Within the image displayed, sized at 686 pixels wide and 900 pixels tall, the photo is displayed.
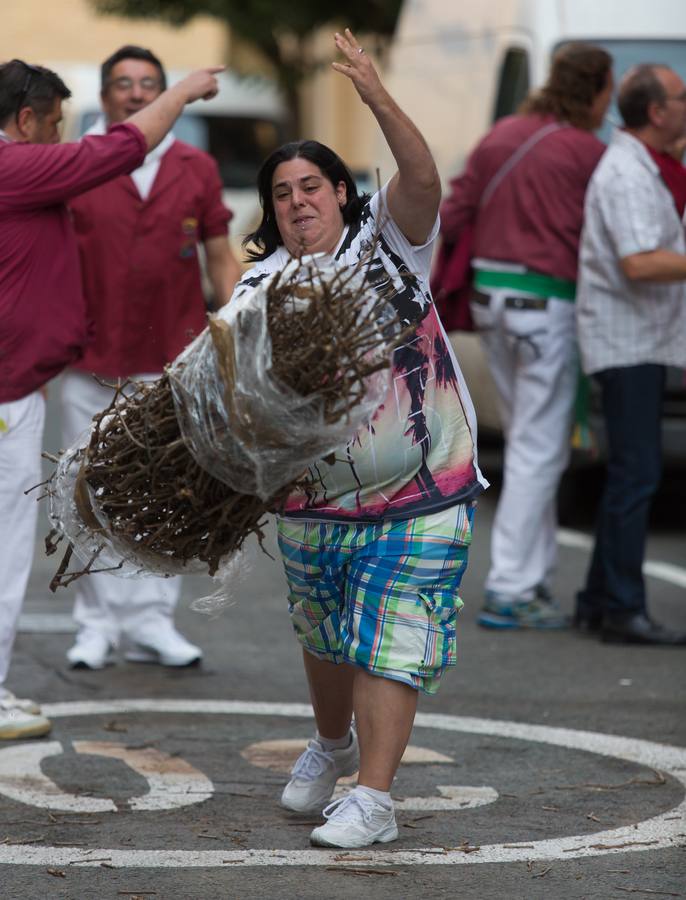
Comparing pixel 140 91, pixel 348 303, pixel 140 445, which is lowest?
pixel 140 445

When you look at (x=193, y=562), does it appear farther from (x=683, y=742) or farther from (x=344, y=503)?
(x=683, y=742)

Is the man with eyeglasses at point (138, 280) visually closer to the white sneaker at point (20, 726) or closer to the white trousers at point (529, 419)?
the white sneaker at point (20, 726)

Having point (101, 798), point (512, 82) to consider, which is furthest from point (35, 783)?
point (512, 82)

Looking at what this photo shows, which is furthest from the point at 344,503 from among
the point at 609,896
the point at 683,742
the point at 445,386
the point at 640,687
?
the point at 640,687

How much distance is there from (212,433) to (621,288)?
127 inches

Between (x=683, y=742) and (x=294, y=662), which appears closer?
(x=683, y=742)

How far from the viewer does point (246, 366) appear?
12.7 ft

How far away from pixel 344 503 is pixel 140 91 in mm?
2500

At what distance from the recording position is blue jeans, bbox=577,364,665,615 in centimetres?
682

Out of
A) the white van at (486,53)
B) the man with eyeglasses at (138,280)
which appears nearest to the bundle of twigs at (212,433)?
the man with eyeglasses at (138,280)

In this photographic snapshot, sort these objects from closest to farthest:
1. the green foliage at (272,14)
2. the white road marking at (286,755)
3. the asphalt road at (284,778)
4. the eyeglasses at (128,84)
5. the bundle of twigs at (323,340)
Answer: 1. the bundle of twigs at (323,340)
2. the asphalt road at (284,778)
3. the white road marking at (286,755)
4. the eyeglasses at (128,84)
5. the green foliage at (272,14)

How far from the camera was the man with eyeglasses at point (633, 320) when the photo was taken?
679 cm

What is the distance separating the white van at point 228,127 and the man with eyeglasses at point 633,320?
9.97 m

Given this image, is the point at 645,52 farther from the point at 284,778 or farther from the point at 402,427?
the point at 402,427
